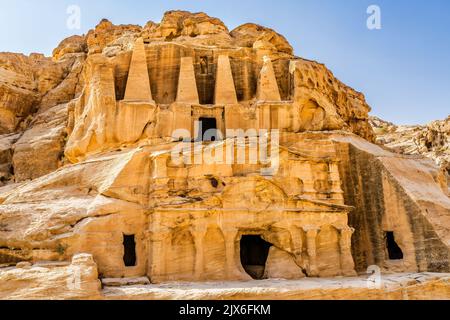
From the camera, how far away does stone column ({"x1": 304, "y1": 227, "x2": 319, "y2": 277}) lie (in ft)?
81.7

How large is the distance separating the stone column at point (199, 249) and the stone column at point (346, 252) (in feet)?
24.2

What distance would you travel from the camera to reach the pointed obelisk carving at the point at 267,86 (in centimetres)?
3319

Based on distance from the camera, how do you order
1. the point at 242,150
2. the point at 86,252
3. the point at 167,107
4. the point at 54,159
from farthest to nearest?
the point at 54,159 → the point at 167,107 → the point at 242,150 → the point at 86,252

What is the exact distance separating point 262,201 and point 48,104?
104ft

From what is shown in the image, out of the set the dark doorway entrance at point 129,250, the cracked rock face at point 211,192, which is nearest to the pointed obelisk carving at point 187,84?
the cracked rock face at point 211,192

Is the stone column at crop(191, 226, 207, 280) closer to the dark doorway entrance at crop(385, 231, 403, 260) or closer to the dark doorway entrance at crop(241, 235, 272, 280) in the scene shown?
the dark doorway entrance at crop(241, 235, 272, 280)

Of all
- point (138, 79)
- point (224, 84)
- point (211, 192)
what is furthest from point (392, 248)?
point (138, 79)

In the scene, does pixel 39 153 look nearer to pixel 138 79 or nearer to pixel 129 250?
pixel 138 79

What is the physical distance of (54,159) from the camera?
39062mm

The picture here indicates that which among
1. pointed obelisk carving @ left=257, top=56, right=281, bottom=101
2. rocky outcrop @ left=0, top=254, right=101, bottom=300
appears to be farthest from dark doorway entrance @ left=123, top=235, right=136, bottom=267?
pointed obelisk carving @ left=257, top=56, right=281, bottom=101

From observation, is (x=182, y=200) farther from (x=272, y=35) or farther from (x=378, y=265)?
(x=272, y=35)

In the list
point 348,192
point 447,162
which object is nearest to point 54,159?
point 348,192

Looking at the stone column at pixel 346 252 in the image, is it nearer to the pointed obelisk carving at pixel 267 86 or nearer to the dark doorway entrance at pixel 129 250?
the dark doorway entrance at pixel 129 250

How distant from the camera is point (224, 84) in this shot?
110 feet
